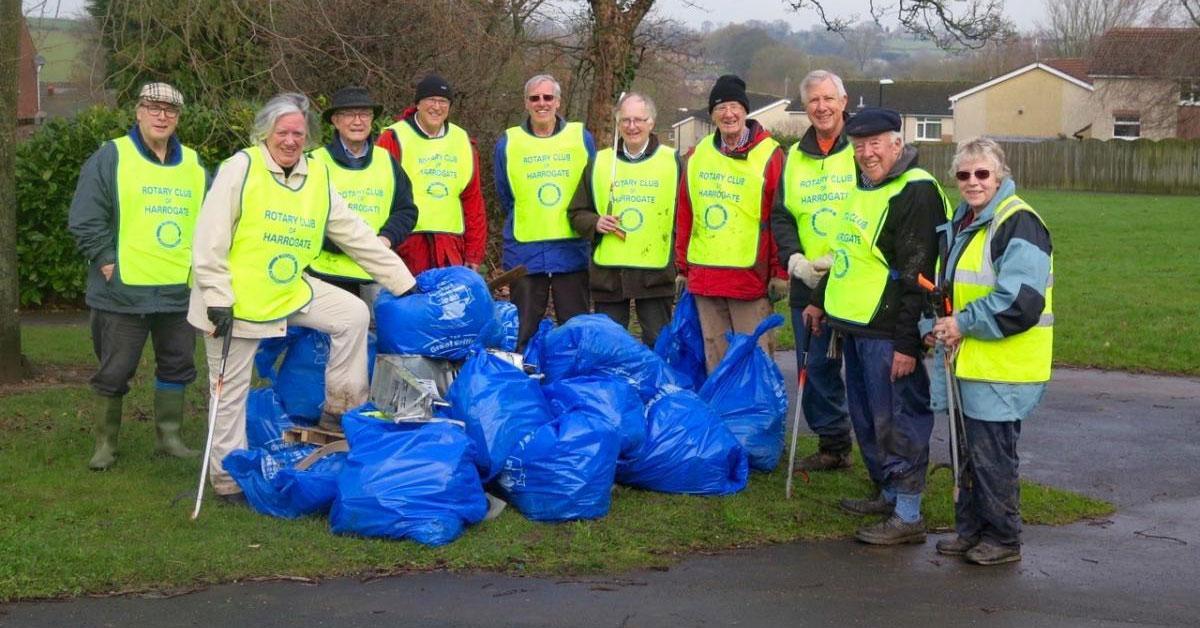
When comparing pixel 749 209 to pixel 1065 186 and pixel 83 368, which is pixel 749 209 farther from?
pixel 1065 186

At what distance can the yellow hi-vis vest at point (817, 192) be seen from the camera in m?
6.93

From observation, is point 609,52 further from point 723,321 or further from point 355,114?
point 355,114

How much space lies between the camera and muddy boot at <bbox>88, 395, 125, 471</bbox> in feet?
23.4

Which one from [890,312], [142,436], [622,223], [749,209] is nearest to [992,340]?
[890,312]

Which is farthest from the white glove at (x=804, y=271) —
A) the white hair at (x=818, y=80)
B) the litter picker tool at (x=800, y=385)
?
the white hair at (x=818, y=80)

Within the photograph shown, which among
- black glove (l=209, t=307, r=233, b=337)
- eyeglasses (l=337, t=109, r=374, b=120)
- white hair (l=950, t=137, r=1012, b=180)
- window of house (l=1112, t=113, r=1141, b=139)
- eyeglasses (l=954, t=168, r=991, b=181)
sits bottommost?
black glove (l=209, t=307, r=233, b=337)

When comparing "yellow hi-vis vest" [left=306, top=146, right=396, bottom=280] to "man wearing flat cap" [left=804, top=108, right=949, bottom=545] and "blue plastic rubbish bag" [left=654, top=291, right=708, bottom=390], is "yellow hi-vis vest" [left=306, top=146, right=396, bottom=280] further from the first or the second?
"man wearing flat cap" [left=804, top=108, right=949, bottom=545]

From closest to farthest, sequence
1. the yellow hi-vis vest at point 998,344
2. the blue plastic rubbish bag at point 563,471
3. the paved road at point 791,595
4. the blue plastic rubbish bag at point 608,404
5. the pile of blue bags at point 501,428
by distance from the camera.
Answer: the paved road at point 791,595 → the yellow hi-vis vest at point 998,344 → the pile of blue bags at point 501,428 → the blue plastic rubbish bag at point 563,471 → the blue plastic rubbish bag at point 608,404

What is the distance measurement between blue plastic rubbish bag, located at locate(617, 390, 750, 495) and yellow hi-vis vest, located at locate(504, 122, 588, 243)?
1.63 meters

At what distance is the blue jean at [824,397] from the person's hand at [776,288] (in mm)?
194

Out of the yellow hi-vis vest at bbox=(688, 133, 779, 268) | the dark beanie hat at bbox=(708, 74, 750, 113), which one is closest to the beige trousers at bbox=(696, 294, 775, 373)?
the yellow hi-vis vest at bbox=(688, 133, 779, 268)

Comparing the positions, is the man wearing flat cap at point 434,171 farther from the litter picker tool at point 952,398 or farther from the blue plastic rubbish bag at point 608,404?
the litter picker tool at point 952,398

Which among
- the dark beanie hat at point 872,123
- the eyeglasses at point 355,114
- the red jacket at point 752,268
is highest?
the eyeglasses at point 355,114

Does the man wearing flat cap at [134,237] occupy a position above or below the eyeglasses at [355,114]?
below
